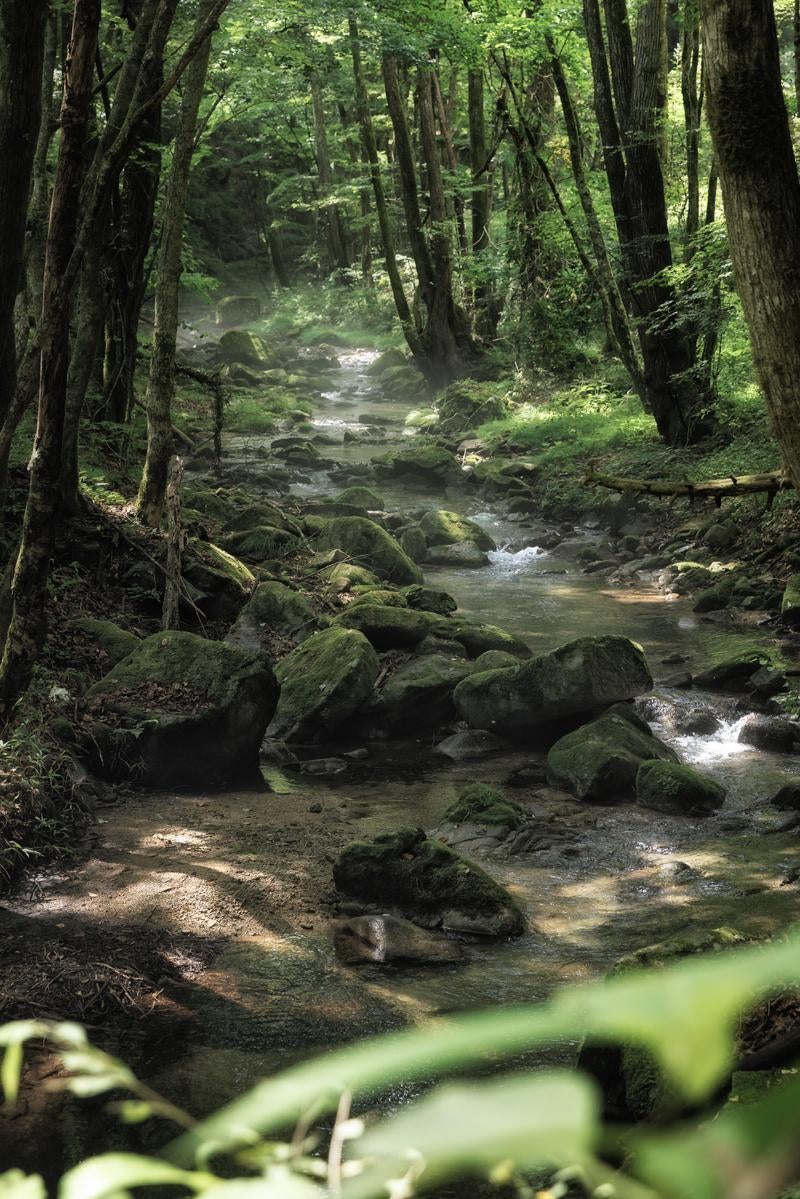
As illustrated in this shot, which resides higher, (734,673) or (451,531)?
(451,531)

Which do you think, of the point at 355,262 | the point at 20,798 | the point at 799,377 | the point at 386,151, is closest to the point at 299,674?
the point at 20,798

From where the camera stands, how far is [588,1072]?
3912 millimetres

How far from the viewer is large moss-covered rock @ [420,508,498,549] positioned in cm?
1540

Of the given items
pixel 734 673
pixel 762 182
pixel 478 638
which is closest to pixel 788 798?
pixel 734 673

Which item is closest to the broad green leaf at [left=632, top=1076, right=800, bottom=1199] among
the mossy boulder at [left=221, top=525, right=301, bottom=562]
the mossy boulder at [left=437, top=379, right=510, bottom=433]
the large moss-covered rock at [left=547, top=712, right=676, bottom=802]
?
the large moss-covered rock at [left=547, top=712, right=676, bottom=802]

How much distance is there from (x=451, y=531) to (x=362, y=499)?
6.37ft

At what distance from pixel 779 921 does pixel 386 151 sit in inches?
1289

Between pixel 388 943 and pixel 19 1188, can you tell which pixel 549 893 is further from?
pixel 19 1188

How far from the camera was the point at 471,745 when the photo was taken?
8859mm

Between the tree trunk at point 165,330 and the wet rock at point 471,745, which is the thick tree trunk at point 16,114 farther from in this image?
the wet rock at point 471,745

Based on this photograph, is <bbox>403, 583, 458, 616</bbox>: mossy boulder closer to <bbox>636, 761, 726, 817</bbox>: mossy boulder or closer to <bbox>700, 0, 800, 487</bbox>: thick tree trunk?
<bbox>636, 761, 726, 817</bbox>: mossy boulder

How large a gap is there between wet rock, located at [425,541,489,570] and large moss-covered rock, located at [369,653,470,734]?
5.46m

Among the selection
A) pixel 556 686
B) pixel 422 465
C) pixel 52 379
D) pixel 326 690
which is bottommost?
pixel 556 686

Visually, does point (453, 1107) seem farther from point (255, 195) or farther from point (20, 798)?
point (255, 195)
